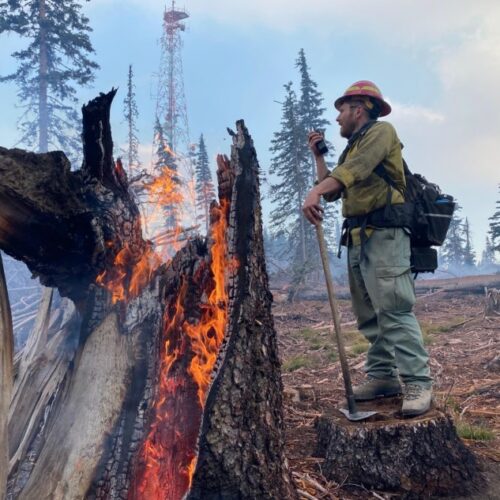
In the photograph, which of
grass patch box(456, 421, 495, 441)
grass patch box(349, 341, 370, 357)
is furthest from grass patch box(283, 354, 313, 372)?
grass patch box(456, 421, 495, 441)

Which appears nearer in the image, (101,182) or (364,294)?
(101,182)

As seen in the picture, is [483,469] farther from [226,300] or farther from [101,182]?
[101,182]

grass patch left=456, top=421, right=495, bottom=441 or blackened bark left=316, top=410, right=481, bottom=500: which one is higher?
blackened bark left=316, top=410, right=481, bottom=500

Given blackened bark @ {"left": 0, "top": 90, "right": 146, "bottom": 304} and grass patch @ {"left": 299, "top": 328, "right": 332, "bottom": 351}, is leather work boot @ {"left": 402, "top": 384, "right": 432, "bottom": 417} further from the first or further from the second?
grass patch @ {"left": 299, "top": 328, "right": 332, "bottom": 351}

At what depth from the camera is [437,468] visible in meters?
3.59

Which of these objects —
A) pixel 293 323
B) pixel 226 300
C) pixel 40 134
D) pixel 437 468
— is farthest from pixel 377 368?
pixel 40 134

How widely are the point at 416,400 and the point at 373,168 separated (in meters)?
2.15

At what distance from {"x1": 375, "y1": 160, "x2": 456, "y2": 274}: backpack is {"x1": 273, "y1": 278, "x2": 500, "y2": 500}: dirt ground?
1465 millimetres

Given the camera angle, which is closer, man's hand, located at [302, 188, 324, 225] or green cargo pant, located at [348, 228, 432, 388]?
man's hand, located at [302, 188, 324, 225]

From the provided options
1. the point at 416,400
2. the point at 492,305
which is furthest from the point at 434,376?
the point at 492,305

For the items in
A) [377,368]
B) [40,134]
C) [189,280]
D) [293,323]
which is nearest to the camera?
[189,280]

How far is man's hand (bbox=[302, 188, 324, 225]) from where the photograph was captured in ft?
12.6

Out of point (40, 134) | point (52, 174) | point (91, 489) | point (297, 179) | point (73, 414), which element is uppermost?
point (40, 134)

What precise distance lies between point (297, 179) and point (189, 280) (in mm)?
35006
